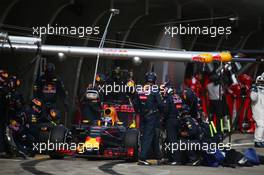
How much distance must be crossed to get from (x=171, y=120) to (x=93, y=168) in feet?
7.13

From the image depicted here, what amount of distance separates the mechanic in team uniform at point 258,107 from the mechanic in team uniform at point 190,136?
4363 mm

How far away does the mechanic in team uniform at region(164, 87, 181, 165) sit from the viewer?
47.6 feet

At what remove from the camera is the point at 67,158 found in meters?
15.0

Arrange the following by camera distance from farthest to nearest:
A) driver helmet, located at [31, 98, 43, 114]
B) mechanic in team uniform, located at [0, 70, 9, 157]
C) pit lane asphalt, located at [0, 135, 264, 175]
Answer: driver helmet, located at [31, 98, 43, 114] < mechanic in team uniform, located at [0, 70, 9, 157] < pit lane asphalt, located at [0, 135, 264, 175]

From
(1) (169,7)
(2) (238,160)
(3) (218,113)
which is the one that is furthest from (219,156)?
(1) (169,7)

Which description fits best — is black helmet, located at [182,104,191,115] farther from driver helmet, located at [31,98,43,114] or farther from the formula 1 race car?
driver helmet, located at [31,98,43,114]

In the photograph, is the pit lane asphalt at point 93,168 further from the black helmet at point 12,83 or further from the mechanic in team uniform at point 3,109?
the black helmet at point 12,83

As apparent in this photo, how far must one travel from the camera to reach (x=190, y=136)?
14.6 metres

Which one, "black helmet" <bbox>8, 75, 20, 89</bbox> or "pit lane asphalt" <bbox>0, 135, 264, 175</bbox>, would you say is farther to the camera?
"black helmet" <bbox>8, 75, 20, 89</bbox>

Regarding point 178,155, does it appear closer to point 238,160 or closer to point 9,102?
point 238,160

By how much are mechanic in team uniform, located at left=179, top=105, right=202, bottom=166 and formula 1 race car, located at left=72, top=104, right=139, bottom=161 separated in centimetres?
96

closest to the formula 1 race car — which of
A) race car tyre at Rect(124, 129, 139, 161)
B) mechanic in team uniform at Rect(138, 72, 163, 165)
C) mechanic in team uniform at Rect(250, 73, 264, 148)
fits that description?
race car tyre at Rect(124, 129, 139, 161)

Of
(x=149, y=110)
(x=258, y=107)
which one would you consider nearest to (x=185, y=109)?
(x=149, y=110)

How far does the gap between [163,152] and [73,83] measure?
640cm
